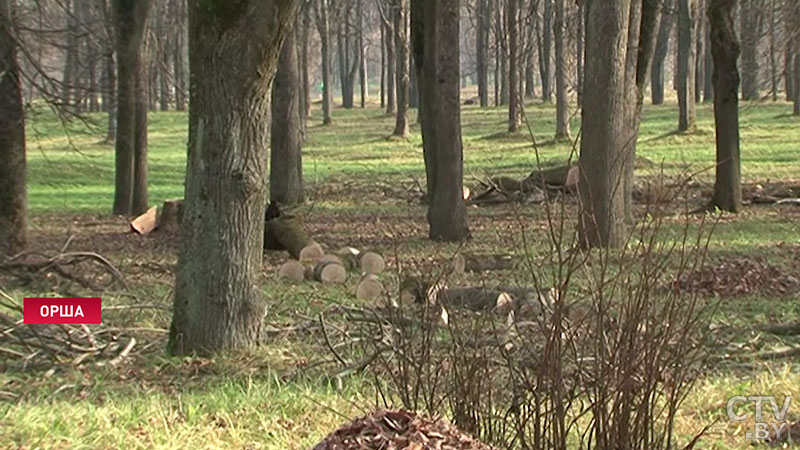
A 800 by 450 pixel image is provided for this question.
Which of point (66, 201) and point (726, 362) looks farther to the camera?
point (66, 201)

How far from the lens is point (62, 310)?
9.28 metres

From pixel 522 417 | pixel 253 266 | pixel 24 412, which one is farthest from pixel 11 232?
pixel 522 417

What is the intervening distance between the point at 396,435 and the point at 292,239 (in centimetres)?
966

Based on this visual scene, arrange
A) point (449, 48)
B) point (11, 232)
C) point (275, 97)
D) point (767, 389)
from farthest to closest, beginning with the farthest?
point (275, 97)
point (449, 48)
point (11, 232)
point (767, 389)

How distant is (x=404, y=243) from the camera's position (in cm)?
1445

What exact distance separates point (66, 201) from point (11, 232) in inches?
374

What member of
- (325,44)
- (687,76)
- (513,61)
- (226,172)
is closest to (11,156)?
(226,172)

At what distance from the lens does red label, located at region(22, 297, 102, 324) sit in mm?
8977

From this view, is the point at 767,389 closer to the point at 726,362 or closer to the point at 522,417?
the point at 726,362

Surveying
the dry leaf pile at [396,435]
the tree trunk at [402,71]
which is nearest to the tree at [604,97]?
the dry leaf pile at [396,435]

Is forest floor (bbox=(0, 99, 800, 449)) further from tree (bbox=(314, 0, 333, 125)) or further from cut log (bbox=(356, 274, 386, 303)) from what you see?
tree (bbox=(314, 0, 333, 125))

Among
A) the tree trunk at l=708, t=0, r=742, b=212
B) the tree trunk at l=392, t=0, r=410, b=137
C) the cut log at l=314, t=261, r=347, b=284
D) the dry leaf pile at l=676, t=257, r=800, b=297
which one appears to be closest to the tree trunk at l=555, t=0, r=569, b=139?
the tree trunk at l=392, t=0, r=410, b=137

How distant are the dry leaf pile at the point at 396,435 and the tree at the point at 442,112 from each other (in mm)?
10479

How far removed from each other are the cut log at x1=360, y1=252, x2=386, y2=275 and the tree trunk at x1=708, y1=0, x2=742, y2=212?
702 cm
